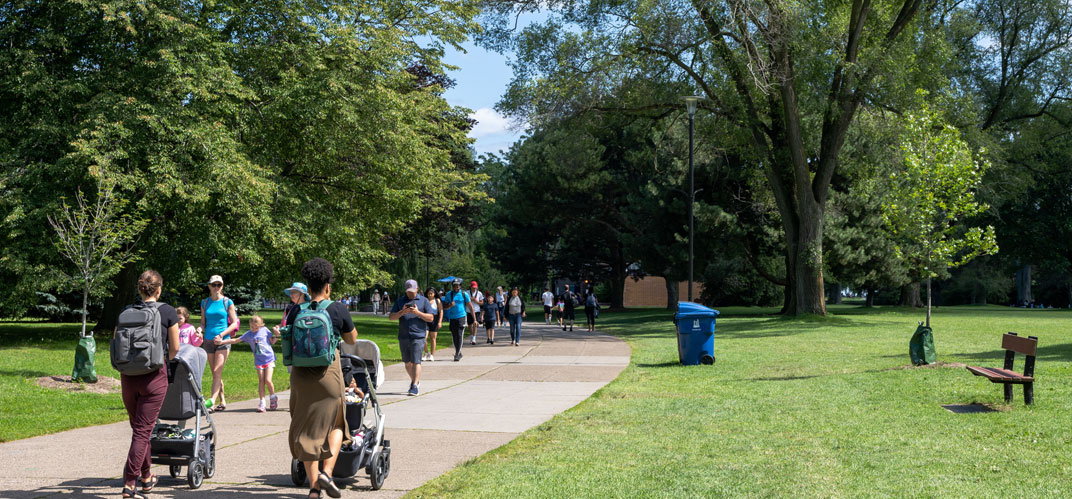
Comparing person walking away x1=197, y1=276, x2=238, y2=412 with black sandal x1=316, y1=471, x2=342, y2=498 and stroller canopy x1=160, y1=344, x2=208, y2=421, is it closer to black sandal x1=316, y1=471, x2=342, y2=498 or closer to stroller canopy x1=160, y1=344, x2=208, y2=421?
stroller canopy x1=160, y1=344, x2=208, y2=421

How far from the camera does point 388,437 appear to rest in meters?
8.83

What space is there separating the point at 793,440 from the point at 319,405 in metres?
4.40

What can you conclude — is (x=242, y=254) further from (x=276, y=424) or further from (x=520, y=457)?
(x=520, y=457)

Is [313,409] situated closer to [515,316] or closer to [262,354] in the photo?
[262,354]

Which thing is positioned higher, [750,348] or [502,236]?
[502,236]

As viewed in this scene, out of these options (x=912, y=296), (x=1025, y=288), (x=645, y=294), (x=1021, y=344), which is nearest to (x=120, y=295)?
(x=1021, y=344)

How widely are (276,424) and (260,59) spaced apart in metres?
15.9

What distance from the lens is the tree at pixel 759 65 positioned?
28.4 metres

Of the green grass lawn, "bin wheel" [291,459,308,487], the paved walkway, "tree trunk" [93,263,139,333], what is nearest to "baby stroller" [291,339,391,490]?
"bin wheel" [291,459,308,487]

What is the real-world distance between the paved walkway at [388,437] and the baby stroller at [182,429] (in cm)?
19

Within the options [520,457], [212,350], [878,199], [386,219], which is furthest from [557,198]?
[520,457]

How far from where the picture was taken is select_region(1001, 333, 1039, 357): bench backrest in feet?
34.0

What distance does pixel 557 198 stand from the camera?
54812 mm

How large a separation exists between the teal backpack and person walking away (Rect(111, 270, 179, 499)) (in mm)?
1190
